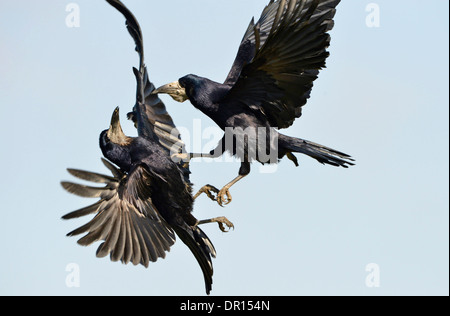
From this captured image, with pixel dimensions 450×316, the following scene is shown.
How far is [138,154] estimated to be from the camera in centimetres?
862

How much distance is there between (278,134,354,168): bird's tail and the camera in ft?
27.0

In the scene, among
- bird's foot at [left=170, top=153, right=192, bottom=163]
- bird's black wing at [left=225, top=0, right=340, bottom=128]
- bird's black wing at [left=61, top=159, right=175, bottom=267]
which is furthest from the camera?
bird's foot at [left=170, top=153, right=192, bottom=163]

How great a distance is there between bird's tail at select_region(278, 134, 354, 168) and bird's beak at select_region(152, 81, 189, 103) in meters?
1.09

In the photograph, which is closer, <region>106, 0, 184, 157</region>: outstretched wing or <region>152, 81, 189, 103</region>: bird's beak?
<region>152, 81, 189, 103</region>: bird's beak

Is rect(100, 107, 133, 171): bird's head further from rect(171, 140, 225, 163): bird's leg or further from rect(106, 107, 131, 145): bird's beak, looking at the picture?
rect(171, 140, 225, 163): bird's leg

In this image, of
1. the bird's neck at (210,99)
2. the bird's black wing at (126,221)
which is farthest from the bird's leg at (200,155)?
the bird's black wing at (126,221)

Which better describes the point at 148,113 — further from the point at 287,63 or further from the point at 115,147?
the point at 287,63

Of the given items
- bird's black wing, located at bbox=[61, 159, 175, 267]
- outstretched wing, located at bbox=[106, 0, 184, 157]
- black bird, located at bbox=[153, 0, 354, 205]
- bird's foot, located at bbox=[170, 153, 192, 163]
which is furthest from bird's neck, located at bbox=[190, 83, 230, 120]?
outstretched wing, located at bbox=[106, 0, 184, 157]

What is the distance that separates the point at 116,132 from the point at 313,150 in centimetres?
204

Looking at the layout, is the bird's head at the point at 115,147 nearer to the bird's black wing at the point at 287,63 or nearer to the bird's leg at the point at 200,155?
the bird's leg at the point at 200,155

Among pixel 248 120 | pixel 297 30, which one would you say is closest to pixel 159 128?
pixel 248 120

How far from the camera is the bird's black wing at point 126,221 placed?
27.5 feet

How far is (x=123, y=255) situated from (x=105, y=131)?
1.29 meters

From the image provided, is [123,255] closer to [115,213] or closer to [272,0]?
[115,213]
